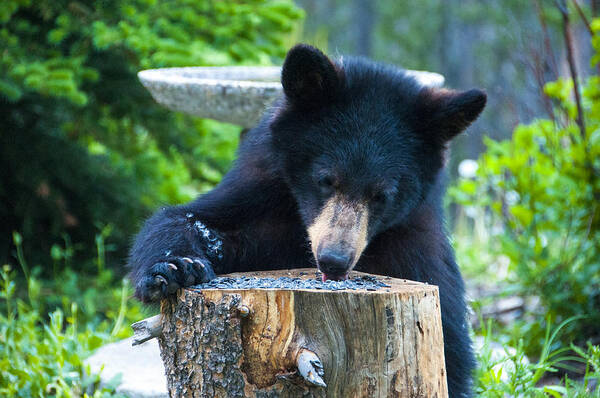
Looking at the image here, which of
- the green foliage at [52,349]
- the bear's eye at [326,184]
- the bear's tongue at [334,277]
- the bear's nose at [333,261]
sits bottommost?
the green foliage at [52,349]

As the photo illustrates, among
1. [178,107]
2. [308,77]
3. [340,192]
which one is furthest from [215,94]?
[340,192]

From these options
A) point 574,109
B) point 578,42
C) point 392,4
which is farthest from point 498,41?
point 574,109

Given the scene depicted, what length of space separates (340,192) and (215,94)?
154 cm

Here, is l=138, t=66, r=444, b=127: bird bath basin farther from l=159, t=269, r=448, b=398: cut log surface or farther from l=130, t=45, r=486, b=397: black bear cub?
l=159, t=269, r=448, b=398: cut log surface

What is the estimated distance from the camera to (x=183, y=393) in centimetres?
265

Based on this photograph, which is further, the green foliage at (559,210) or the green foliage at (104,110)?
the green foliage at (104,110)

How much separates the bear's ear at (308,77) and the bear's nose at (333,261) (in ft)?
2.82

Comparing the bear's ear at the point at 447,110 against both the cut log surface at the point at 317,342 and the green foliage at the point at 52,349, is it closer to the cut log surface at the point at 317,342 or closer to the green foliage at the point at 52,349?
the cut log surface at the point at 317,342

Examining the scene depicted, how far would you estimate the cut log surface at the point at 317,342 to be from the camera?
7.97 ft

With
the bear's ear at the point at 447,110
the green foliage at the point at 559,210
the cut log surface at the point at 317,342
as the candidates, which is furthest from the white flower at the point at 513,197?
the cut log surface at the point at 317,342

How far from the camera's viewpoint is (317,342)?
2.44 m

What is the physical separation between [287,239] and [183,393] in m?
1.18

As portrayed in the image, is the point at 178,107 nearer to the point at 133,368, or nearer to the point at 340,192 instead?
the point at 133,368

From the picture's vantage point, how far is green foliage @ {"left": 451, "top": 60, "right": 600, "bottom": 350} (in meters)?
4.96
